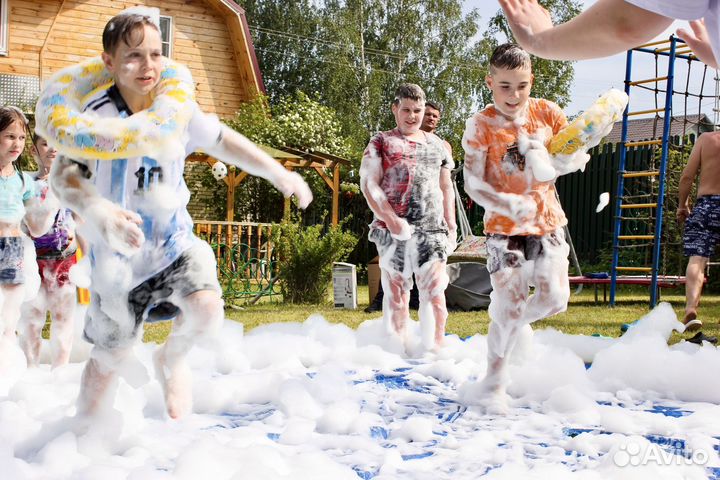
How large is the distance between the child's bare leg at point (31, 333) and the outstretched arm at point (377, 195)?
94.1 inches

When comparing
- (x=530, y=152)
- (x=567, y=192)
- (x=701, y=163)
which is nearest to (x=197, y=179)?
(x=567, y=192)

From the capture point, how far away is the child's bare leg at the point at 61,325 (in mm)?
5395

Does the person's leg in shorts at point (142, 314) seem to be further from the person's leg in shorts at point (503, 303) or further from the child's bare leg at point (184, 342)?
the person's leg in shorts at point (503, 303)

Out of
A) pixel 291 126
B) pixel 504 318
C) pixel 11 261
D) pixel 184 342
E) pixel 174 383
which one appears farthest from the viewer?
pixel 291 126

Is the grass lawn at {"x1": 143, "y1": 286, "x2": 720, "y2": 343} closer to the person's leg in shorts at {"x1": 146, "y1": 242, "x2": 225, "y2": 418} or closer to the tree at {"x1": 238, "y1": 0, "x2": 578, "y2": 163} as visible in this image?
the person's leg in shorts at {"x1": 146, "y1": 242, "x2": 225, "y2": 418}

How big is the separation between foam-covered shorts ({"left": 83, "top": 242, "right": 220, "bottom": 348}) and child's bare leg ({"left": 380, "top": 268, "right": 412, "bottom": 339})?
2914 millimetres

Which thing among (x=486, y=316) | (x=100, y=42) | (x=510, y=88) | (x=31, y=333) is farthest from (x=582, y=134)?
(x=100, y=42)

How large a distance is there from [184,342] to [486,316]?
6.02m

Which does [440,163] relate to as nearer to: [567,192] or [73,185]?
[73,185]

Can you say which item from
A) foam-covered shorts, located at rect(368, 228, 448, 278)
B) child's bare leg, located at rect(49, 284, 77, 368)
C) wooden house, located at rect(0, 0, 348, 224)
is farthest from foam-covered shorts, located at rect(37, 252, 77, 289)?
wooden house, located at rect(0, 0, 348, 224)

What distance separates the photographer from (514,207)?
4.48 metres

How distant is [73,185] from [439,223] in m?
3.38

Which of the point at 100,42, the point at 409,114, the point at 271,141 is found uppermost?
the point at 100,42

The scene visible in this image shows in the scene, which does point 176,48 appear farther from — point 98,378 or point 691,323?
point 98,378
